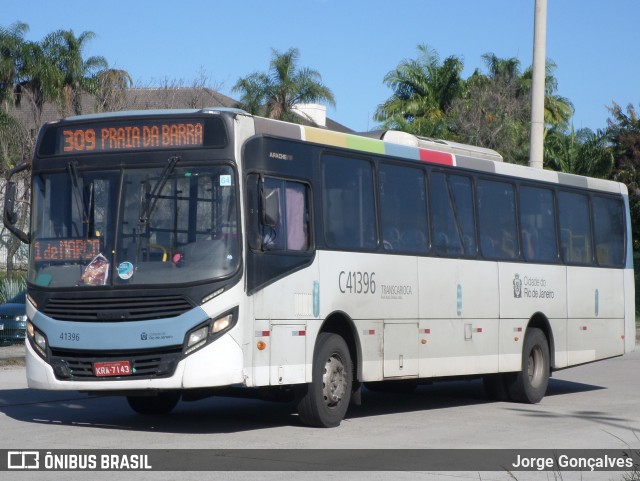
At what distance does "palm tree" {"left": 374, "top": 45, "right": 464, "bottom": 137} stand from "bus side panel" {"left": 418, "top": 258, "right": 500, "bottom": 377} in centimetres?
3900

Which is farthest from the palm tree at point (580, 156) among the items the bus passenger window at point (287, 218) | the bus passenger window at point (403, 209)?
the bus passenger window at point (287, 218)

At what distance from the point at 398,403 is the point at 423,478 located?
7.15m

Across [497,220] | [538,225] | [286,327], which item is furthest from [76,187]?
[538,225]

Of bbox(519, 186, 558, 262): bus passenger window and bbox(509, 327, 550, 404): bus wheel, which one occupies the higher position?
bbox(519, 186, 558, 262): bus passenger window

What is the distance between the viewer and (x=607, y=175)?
1789 inches

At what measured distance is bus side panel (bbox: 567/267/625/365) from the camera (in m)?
18.5

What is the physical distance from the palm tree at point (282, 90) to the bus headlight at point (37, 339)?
39.3m

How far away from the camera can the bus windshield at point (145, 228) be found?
12.0 m

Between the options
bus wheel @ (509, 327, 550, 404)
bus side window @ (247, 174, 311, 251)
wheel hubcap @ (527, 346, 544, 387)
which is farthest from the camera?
wheel hubcap @ (527, 346, 544, 387)

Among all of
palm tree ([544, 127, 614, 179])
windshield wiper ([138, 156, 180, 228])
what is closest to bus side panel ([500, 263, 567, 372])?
windshield wiper ([138, 156, 180, 228])

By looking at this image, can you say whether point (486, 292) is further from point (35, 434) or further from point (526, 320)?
point (35, 434)

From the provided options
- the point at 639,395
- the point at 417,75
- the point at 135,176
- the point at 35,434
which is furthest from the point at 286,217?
the point at 417,75

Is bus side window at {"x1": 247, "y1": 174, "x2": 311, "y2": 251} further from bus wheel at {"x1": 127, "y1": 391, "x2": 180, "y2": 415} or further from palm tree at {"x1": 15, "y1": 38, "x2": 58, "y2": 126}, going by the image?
palm tree at {"x1": 15, "y1": 38, "x2": 58, "y2": 126}

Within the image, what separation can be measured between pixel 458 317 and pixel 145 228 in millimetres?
A: 5215
